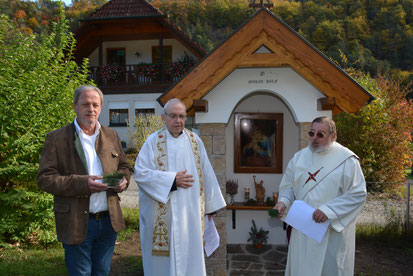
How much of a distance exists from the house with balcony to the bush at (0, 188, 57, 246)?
1367 centimetres

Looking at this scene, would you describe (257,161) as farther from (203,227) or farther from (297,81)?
(203,227)

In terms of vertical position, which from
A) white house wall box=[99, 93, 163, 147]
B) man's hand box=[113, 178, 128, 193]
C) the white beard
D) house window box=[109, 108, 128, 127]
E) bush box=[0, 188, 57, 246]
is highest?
white house wall box=[99, 93, 163, 147]

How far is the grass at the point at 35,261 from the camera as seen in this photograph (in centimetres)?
465

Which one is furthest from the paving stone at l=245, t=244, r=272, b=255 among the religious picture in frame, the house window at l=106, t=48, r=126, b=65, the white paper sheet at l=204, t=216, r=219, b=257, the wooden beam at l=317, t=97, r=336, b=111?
the house window at l=106, t=48, r=126, b=65

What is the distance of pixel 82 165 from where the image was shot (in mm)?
2689

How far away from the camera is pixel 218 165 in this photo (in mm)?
4680

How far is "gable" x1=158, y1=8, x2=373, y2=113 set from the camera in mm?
4289

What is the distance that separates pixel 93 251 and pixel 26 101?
3486 mm

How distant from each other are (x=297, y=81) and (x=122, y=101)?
1706 cm

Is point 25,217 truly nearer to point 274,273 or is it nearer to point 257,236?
point 257,236

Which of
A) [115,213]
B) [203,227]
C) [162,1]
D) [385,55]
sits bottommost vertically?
[203,227]

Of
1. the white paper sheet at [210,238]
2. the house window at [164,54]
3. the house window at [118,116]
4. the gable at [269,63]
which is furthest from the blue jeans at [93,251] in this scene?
the house window at [118,116]

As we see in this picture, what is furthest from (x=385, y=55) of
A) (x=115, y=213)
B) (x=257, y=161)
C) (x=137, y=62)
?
(x=115, y=213)

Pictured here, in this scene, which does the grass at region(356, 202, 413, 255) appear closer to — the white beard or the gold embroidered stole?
the white beard
